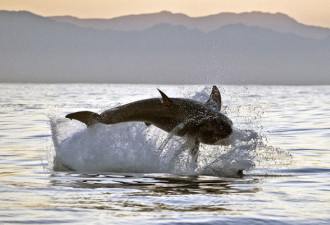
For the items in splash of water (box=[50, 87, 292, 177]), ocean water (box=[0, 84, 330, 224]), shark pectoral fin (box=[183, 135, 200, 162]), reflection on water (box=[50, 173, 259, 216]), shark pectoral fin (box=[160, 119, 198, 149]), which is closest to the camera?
ocean water (box=[0, 84, 330, 224])

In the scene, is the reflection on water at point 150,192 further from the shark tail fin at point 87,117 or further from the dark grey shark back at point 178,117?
the shark tail fin at point 87,117

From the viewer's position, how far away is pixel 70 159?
49.3 ft

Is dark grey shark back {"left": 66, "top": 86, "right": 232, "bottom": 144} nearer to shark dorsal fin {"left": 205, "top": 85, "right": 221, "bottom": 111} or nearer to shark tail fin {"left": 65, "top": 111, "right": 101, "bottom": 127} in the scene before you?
shark tail fin {"left": 65, "top": 111, "right": 101, "bottom": 127}

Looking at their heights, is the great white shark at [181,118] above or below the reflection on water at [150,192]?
above

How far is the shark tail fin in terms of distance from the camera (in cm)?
1482

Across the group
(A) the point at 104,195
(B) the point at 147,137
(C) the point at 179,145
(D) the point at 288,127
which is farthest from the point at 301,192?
(D) the point at 288,127

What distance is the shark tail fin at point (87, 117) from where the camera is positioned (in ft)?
48.6

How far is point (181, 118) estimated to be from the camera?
1459 centimetres

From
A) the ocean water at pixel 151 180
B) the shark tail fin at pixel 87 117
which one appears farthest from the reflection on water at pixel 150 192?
the shark tail fin at pixel 87 117

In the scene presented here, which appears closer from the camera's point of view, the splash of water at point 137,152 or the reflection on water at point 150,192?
the reflection on water at point 150,192

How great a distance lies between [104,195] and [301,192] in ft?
11.2

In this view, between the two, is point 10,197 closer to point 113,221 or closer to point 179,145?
point 113,221

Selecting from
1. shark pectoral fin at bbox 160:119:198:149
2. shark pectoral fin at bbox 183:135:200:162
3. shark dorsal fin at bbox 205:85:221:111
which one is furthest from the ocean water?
shark dorsal fin at bbox 205:85:221:111

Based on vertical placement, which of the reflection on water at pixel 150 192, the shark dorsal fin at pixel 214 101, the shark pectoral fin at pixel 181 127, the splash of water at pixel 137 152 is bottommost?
the reflection on water at pixel 150 192
